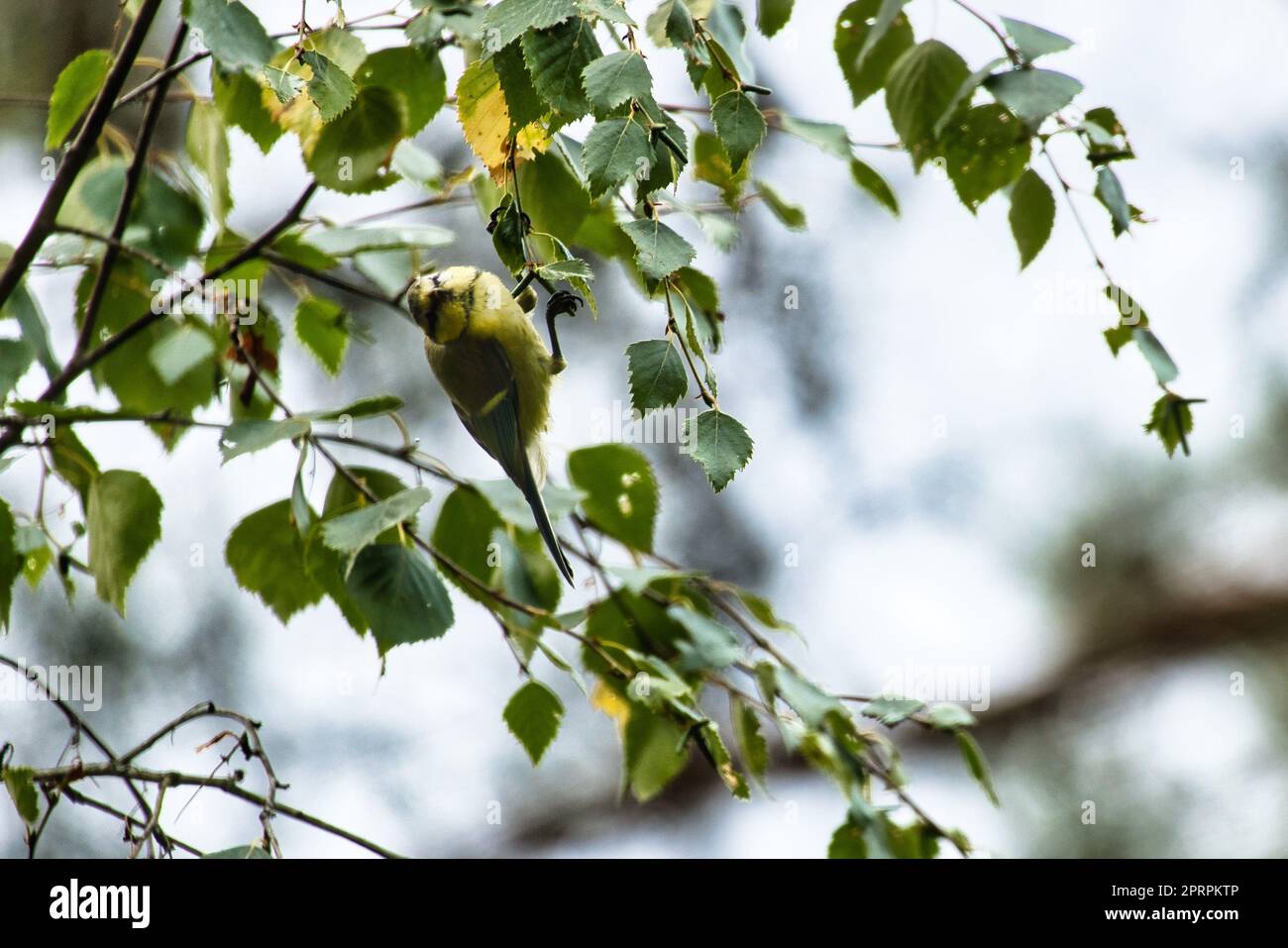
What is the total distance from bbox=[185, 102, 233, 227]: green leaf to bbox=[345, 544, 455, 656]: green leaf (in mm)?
478

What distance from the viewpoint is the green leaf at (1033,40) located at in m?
0.90

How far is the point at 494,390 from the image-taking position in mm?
1534

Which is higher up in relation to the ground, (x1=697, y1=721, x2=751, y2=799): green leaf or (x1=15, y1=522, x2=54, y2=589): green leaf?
(x1=15, y1=522, x2=54, y2=589): green leaf

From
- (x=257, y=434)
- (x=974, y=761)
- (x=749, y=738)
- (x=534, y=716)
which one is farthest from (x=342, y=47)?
(x=974, y=761)

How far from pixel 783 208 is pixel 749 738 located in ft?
1.86

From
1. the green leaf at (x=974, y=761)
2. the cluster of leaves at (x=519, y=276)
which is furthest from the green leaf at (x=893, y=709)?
the green leaf at (x=974, y=761)

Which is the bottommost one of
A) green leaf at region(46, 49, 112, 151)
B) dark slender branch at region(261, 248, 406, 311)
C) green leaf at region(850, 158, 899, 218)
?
dark slender branch at region(261, 248, 406, 311)

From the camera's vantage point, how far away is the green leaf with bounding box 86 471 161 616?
1.10 m

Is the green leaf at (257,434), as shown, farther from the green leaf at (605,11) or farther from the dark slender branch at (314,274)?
the green leaf at (605,11)

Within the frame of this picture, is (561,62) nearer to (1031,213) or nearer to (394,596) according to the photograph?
(394,596)

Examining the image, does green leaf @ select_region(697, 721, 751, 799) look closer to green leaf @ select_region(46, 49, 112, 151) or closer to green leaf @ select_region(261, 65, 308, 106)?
green leaf @ select_region(261, 65, 308, 106)

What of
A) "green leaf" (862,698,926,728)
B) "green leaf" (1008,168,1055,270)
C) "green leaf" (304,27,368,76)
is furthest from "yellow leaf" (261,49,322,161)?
"green leaf" (862,698,926,728)
